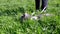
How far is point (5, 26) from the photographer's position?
199 inches

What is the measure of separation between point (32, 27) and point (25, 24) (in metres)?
0.32

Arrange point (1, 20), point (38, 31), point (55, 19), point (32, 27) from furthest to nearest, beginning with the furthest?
point (1, 20)
point (55, 19)
point (32, 27)
point (38, 31)

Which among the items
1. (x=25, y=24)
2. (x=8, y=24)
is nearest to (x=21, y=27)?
(x=25, y=24)

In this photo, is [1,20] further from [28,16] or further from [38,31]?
[38,31]

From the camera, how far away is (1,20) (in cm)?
582

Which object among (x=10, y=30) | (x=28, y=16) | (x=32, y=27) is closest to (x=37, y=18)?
(x=28, y=16)

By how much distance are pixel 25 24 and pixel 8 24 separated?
526 millimetres

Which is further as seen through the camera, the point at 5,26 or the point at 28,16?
the point at 28,16

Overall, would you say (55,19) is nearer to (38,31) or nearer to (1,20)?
(38,31)

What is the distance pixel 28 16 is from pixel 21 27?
0.70m

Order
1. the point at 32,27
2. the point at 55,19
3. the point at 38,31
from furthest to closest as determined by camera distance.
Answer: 1. the point at 55,19
2. the point at 32,27
3. the point at 38,31

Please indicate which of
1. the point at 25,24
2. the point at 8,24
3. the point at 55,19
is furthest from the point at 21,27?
the point at 55,19

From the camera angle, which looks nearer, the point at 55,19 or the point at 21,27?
the point at 21,27

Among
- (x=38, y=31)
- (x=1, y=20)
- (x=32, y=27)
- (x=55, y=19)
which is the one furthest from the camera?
(x=1, y=20)
